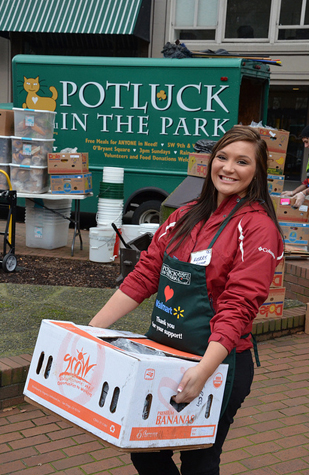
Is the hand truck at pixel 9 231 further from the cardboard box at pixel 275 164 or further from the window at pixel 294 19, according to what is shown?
the window at pixel 294 19

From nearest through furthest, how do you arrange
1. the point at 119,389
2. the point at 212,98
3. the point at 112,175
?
1. the point at 119,389
2. the point at 112,175
3. the point at 212,98

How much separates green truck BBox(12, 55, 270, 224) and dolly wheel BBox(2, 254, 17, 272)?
3081mm

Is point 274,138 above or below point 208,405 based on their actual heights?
above

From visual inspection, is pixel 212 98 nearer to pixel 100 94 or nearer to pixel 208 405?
pixel 100 94

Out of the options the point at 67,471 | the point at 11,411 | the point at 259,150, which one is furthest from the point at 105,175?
the point at 259,150

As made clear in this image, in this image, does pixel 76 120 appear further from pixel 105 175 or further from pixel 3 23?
pixel 3 23

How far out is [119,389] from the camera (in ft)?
5.63

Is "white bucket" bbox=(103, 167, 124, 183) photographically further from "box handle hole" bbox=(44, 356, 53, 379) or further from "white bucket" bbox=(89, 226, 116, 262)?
"box handle hole" bbox=(44, 356, 53, 379)

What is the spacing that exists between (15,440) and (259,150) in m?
2.22

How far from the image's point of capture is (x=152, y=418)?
1.75 meters

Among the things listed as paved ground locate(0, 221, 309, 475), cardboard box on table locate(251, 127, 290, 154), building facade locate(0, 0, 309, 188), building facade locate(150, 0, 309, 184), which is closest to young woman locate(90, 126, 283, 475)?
paved ground locate(0, 221, 309, 475)

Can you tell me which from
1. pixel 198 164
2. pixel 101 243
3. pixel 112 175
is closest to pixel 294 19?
pixel 112 175

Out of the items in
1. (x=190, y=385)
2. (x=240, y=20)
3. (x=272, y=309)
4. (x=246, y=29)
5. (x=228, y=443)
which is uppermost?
(x=240, y=20)

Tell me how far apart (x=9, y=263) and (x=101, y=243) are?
54.5 inches
